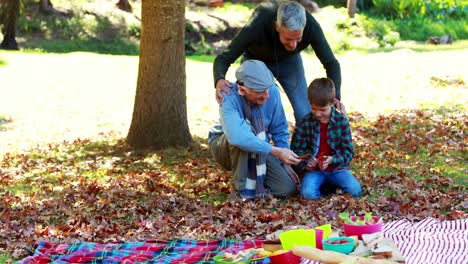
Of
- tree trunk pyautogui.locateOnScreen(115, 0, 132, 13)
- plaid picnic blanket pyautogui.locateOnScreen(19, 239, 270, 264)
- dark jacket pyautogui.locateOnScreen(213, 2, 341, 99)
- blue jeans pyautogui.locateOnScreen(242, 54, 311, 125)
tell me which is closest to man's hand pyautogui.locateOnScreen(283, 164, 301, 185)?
blue jeans pyautogui.locateOnScreen(242, 54, 311, 125)

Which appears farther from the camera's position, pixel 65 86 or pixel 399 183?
pixel 65 86

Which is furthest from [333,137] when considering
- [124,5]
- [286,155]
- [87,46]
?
[124,5]

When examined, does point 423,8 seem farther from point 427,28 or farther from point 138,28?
point 138,28

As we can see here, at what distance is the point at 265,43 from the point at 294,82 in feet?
1.95

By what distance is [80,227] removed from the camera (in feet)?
19.4

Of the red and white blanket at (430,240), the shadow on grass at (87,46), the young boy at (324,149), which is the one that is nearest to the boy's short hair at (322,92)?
the young boy at (324,149)

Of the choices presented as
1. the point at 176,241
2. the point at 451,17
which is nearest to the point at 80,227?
the point at 176,241

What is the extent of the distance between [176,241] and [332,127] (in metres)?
1.95

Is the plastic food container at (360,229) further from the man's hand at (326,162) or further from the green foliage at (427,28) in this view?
the green foliage at (427,28)

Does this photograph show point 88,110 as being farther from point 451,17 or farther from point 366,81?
point 451,17

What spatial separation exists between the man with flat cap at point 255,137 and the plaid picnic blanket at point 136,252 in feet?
4.16

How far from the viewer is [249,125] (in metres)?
6.36

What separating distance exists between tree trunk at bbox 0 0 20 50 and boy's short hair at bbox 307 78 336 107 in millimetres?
14658

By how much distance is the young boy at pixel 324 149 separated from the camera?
647 centimetres
